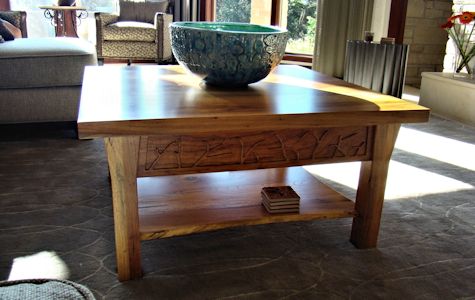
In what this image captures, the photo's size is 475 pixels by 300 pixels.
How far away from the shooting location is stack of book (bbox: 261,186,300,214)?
1371 mm

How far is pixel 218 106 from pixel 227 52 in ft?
0.73

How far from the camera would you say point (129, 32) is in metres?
4.43

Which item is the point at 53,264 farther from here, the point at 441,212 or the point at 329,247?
the point at 441,212

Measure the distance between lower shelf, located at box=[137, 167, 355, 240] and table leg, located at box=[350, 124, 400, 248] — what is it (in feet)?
0.17

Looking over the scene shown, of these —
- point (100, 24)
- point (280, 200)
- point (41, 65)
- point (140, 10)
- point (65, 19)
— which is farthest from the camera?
point (65, 19)

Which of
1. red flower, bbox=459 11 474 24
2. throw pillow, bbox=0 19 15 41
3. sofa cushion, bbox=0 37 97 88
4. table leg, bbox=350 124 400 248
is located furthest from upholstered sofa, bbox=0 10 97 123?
red flower, bbox=459 11 474 24

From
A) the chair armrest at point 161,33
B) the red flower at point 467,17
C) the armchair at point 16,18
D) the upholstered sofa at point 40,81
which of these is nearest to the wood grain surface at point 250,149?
the upholstered sofa at point 40,81

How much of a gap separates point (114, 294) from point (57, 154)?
129 centimetres

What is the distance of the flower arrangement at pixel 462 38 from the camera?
3.45m

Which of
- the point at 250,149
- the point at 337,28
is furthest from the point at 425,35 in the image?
the point at 250,149

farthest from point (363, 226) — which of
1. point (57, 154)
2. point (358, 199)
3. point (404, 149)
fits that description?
point (57, 154)

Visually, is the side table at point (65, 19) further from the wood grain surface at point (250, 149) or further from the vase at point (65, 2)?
the wood grain surface at point (250, 149)

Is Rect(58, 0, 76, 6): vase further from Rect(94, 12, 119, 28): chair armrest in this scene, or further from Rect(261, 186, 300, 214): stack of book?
Rect(261, 186, 300, 214): stack of book

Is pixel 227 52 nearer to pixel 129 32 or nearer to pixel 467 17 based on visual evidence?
pixel 467 17
